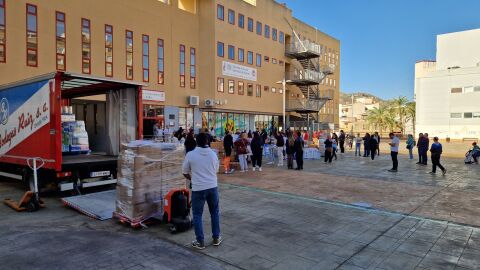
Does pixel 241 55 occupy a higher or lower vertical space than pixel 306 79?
higher

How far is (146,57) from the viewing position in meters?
25.2

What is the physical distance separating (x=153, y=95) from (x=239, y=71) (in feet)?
33.3

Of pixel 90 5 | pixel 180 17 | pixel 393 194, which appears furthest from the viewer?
pixel 180 17

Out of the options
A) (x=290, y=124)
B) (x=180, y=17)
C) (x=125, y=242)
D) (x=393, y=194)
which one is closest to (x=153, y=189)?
(x=125, y=242)

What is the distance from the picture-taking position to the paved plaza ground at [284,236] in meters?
4.61

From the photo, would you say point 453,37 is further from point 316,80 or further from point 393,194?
point 393,194

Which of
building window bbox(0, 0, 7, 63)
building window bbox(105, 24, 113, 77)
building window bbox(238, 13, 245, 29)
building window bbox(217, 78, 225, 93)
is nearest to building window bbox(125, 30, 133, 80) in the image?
building window bbox(105, 24, 113, 77)

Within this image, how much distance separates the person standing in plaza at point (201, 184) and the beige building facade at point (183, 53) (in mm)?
13205

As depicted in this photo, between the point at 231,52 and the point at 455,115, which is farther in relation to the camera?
the point at 455,115

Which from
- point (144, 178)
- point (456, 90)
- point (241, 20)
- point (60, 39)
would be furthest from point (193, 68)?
point (456, 90)

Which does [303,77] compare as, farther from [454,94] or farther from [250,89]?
[454,94]

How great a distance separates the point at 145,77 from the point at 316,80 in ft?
72.7

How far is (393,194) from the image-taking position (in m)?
9.45

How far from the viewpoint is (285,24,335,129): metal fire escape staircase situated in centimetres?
3888
